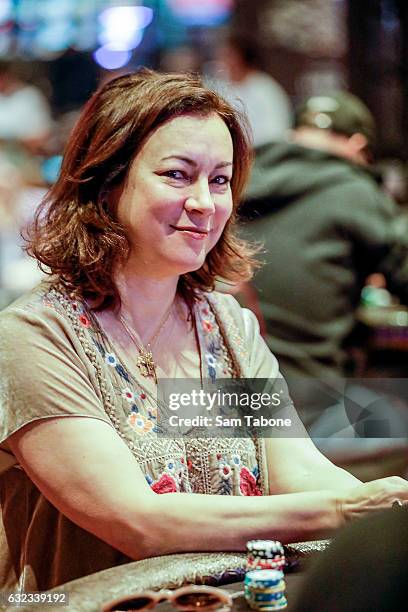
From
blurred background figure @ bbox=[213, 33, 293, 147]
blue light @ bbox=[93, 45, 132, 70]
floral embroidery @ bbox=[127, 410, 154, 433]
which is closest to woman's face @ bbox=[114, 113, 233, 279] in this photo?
floral embroidery @ bbox=[127, 410, 154, 433]

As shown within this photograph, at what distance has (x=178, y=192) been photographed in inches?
61.6

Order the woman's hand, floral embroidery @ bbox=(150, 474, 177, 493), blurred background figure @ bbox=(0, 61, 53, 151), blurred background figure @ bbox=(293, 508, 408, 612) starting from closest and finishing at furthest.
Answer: blurred background figure @ bbox=(293, 508, 408, 612) → the woman's hand → floral embroidery @ bbox=(150, 474, 177, 493) → blurred background figure @ bbox=(0, 61, 53, 151)

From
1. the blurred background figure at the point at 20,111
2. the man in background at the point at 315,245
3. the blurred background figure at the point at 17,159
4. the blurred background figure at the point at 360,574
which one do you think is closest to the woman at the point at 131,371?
the blurred background figure at the point at 360,574

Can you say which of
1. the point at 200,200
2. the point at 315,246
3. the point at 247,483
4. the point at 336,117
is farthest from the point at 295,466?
the point at 336,117

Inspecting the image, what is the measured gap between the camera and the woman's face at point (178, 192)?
5.12 ft

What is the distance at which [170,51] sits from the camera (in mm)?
8266

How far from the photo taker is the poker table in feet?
4.27

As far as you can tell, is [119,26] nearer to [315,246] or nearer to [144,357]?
[315,246]

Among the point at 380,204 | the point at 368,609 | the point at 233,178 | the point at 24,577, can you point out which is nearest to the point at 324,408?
the point at 233,178

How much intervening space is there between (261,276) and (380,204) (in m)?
0.92

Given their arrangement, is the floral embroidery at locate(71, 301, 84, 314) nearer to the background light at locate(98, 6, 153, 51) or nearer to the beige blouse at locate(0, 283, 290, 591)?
the beige blouse at locate(0, 283, 290, 591)

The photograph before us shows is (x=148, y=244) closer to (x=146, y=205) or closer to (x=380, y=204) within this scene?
(x=146, y=205)

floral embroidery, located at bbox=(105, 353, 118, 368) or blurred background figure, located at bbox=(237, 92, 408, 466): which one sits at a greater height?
blurred background figure, located at bbox=(237, 92, 408, 466)

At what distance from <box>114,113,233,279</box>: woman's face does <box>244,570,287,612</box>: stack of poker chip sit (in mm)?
511
